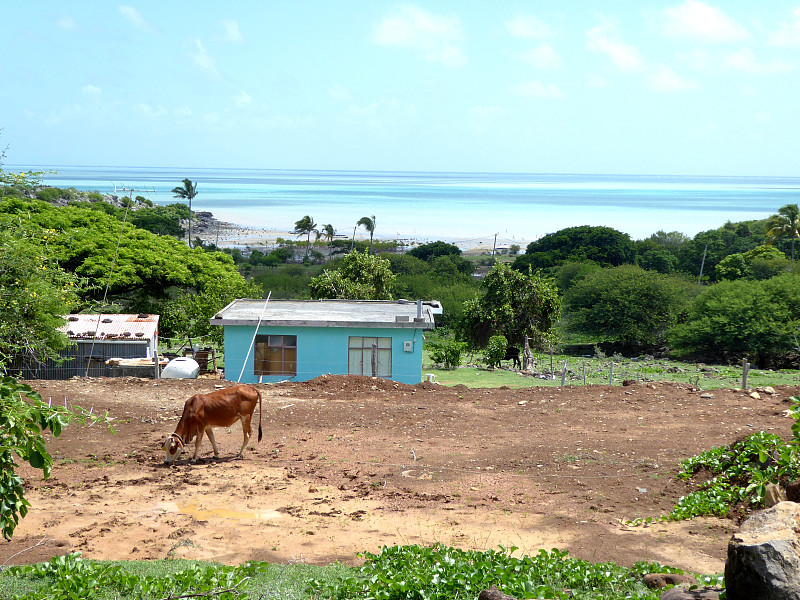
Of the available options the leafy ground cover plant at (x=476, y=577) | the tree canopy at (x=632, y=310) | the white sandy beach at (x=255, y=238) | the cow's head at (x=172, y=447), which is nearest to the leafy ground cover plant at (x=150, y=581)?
the leafy ground cover plant at (x=476, y=577)

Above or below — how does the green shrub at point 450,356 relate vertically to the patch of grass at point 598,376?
above

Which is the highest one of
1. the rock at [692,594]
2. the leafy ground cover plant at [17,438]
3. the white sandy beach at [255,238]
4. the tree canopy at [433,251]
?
the white sandy beach at [255,238]

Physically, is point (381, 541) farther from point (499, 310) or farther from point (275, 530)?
point (499, 310)

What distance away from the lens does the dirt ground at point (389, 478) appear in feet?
31.9

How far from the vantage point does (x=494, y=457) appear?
13750 millimetres

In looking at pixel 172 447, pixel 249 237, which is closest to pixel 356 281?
pixel 172 447

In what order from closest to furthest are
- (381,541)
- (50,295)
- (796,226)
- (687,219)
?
(381,541) < (50,295) < (796,226) < (687,219)

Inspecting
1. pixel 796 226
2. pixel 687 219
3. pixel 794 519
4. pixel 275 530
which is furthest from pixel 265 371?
pixel 687 219

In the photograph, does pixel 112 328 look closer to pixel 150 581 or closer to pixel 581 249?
pixel 150 581

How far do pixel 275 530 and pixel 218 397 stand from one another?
3960 mm

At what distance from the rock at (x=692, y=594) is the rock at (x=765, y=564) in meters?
0.19

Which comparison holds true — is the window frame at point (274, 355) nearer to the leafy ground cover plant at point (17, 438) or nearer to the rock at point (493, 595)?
the rock at point (493, 595)

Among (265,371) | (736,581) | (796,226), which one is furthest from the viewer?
(796,226)

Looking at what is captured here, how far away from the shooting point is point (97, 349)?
25391 mm
